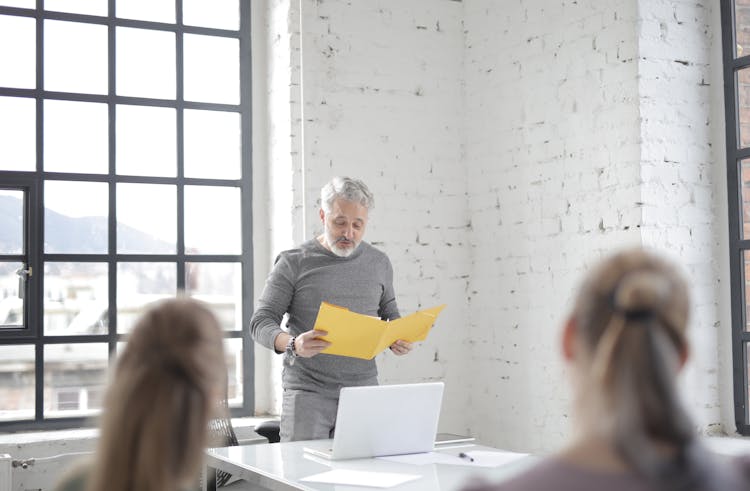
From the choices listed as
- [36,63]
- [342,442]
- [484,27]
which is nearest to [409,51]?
[484,27]

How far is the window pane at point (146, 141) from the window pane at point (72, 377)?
0.90m

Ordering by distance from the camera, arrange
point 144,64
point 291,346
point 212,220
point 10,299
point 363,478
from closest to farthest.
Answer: point 363,478
point 291,346
point 10,299
point 144,64
point 212,220

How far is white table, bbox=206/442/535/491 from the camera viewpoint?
263 cm

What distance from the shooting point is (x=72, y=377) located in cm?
462

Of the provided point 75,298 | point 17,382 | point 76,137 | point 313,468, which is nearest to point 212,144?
point 76,137

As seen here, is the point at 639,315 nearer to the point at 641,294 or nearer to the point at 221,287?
the point at 641,294

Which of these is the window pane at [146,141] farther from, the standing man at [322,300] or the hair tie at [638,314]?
the hair tie at [638,314]

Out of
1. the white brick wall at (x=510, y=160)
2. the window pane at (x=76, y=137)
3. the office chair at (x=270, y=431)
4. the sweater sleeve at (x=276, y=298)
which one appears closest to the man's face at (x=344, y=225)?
the sweater sleeve at (x=276, y=298)

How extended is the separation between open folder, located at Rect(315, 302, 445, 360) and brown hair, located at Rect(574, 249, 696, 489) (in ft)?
6.18

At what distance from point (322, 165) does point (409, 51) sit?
83 centimetres

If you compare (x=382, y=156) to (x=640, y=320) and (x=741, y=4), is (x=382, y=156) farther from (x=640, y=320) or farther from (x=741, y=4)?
(x=640, y=320)

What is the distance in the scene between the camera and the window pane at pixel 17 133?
4527 millimetres

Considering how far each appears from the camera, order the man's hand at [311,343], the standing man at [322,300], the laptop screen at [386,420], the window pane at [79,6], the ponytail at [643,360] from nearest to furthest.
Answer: the ponytail at [643,360] < the laptop screen at [386,420] < the man's hand at [311,343] < the standing man at [322,300] < the window pane at [79,6]

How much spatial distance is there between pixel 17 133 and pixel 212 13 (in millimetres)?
1197
